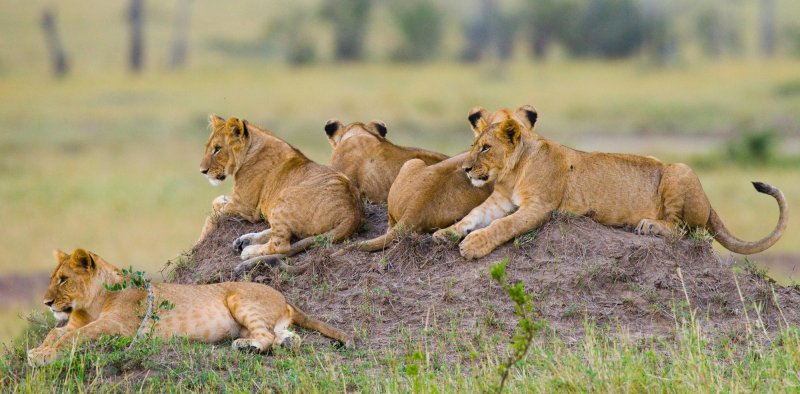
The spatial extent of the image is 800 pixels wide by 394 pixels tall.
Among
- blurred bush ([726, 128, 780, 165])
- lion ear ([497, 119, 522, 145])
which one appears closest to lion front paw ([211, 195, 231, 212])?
lion ear ([497, 119, 522, 145])

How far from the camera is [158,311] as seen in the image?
6.63m

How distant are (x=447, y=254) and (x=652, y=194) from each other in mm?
1407

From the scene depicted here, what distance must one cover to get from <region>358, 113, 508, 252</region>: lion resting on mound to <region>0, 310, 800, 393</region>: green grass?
1.14 m

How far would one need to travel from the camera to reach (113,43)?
4712 cm

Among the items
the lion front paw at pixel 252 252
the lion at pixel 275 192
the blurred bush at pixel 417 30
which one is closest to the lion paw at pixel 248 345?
the lion at pixel 275 192

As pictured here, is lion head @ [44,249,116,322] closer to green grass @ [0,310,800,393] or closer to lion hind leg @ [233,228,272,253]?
green grass @ [0,310,800,393]

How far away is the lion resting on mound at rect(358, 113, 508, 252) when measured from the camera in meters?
7.75

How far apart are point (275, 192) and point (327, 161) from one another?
14020 mm

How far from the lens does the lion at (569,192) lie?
7668 millimetres

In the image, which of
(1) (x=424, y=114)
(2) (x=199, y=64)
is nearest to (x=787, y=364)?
(1) (x=424, y=114)

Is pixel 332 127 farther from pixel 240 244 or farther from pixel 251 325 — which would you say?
pixel 251 325

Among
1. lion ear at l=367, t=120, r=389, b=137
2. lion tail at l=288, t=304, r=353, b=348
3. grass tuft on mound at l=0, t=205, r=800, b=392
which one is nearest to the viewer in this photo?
grass tuft on mound at l=0, t=205, r=800, b=392

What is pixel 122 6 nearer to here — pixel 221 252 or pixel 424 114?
pixel 424 114

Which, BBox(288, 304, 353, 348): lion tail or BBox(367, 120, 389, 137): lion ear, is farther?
BBox(367, 120, 389, 137): lion ear
